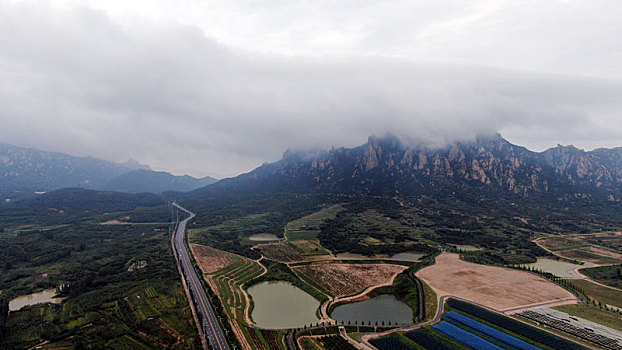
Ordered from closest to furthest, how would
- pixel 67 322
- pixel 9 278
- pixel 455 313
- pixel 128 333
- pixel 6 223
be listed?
pixel 128 333, pixel 67 322, pixel 455 313, pixel 9 278, pixel 6 223

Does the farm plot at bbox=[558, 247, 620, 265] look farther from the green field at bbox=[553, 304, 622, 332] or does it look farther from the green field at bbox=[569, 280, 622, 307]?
the green field at bbox=[553, 304, 622, 332]

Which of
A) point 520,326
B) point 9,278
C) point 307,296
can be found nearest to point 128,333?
point 307,296

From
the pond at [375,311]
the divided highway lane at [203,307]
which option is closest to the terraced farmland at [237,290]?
the divided highway lane at [203,307]

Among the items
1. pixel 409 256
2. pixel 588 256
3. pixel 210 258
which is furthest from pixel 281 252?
pixel 588 256

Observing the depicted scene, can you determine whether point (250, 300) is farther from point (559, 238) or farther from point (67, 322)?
A: point (559, 238)

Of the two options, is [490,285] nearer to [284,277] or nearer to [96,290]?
[284,277]

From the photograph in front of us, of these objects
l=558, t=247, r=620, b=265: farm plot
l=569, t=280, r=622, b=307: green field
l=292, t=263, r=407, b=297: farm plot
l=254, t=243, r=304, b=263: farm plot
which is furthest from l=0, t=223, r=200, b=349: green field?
l=558, t=247, r=620, b=265: farm plot

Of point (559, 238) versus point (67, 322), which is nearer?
point (67, 322)
